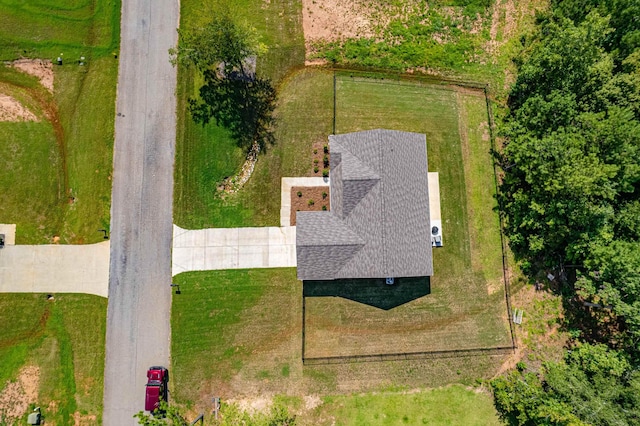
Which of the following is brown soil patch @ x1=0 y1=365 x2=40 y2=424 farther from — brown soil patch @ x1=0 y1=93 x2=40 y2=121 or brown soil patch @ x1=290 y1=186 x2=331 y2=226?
brown soil patch @ x1=290 y1=186 x2=331 y2=226

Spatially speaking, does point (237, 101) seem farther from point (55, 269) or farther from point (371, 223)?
point (55, 269)

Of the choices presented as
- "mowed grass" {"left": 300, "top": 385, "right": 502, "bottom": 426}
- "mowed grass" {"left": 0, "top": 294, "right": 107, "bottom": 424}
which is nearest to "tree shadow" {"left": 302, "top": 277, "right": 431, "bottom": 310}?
"mowed grass" {"left": 300, "top": 385, "right": 502, "bottom": 426}

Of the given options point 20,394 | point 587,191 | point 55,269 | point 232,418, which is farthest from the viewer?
point 55,269

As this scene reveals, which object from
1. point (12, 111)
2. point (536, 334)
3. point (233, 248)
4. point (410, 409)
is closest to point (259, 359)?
point (233, 248)

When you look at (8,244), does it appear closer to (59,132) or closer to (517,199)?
(59,132)

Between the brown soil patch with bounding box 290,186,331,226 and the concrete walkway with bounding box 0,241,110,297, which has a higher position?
the brown soil patch with bounding box 290,186,331,226

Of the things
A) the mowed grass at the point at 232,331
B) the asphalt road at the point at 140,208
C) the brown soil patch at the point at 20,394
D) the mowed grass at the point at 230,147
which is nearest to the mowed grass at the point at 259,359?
the mowed grass at the point at 232,331

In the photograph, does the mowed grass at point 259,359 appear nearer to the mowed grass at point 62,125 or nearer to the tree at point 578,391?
the tree at point 578,391

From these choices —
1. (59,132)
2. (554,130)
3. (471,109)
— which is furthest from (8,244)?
(554,130)
